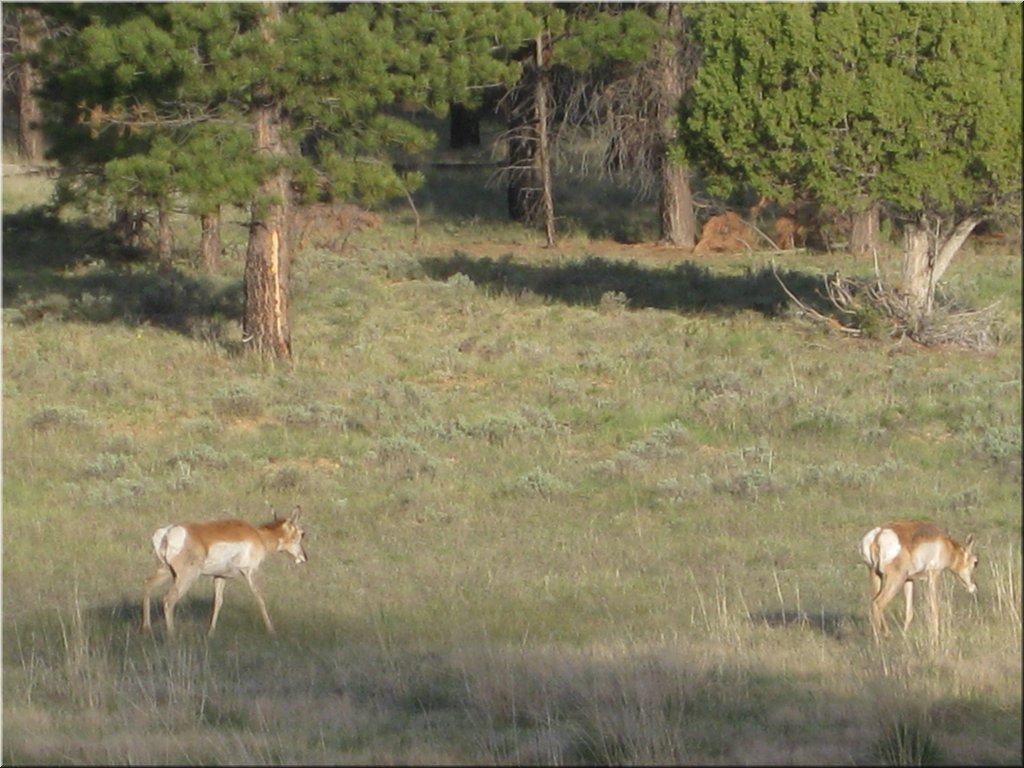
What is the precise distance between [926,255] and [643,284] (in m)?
6.15

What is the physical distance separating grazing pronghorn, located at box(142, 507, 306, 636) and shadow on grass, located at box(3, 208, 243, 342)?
13.3 metres

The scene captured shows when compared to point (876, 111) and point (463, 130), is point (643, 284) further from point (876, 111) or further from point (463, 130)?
point (463, 130)

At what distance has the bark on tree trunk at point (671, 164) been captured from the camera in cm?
3153

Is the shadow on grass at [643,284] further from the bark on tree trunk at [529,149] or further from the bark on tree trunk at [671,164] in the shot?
the bark on tree trunk at [529,149]

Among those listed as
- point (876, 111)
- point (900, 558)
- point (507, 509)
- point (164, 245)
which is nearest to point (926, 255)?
point (876, 111)

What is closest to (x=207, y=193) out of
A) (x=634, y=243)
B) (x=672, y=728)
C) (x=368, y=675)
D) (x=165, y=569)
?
(x=165, y=569)

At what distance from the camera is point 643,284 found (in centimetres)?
2742

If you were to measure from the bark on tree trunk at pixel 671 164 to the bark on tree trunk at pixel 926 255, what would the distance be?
372 inches

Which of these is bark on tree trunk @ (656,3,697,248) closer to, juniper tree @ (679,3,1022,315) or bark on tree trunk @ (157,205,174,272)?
juniper tree @ (679,3,1022,315)

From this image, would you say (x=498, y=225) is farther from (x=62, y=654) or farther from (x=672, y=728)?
(x=672, y=728)

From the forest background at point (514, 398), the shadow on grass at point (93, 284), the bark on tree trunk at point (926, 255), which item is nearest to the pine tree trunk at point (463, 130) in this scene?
the forest background at point (514, 398)

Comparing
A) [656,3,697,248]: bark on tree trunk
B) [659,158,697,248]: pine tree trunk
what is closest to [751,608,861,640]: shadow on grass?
[656,3,697,248]: bark on tree trunk

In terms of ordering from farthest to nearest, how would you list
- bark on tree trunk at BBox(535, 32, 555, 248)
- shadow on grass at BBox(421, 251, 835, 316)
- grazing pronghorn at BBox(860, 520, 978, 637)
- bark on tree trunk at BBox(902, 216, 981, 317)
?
bark on tree trunk at BBox(535, 32, 555, 248)
shadow on grass at BBox(421, 251, 835, 316)
bark on tree trunk at BBox(902, 216, 981, 317)
grazing pronghorn at BBox(860, 520, 978, 637)

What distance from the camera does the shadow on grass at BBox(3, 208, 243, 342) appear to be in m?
25.1
